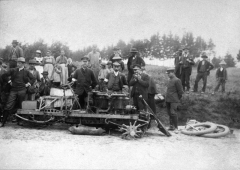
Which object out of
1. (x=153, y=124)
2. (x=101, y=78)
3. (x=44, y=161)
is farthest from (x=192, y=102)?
(x=44, y=161)

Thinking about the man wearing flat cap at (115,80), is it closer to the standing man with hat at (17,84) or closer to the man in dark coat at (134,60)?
the man in dark coat at (134,60)

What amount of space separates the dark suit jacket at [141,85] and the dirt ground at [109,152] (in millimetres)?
1750

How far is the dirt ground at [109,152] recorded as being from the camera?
5.12 meters

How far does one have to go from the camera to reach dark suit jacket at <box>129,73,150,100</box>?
8.37 m

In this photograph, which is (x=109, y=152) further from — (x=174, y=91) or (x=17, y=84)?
(x=17, y=84)

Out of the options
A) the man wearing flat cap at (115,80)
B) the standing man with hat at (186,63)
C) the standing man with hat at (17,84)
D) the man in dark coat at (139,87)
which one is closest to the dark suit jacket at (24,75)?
the standing man with hat at (17,84)

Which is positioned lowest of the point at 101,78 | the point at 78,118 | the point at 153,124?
the point at 153,124

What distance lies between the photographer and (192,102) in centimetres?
1108

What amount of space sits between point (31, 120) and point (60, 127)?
100cm

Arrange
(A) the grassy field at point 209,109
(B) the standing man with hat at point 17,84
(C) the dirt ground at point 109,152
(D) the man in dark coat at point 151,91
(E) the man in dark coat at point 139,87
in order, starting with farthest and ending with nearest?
(A) the grassy field at point 209,109
(D) the man in dark coat at point 151,91
(E) the man in dark coat at point 139,87
(B) the standing man with hat at point 17,84
(C) the dirt ground at point 109,152

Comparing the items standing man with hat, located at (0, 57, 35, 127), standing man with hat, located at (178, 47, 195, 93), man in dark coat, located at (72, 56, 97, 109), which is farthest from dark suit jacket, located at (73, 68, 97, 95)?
standing man with hat, located at (178, 47, 195, 93)

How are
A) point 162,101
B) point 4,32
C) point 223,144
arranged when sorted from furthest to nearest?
1. point 162,101
2. point 4,32
3. point 223,144

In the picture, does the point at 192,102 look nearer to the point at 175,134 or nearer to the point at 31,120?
the point at 175,134

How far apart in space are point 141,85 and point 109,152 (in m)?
3.34
